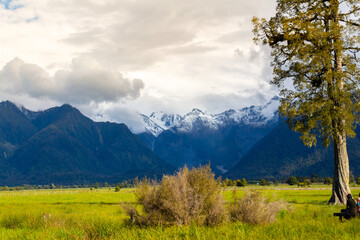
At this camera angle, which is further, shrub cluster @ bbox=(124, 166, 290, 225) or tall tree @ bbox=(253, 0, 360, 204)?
tall tree @ bbox=(253, 0, 360, 204)

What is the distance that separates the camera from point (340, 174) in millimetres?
30359

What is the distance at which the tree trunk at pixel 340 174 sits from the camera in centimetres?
2991

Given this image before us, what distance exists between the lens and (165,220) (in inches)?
575

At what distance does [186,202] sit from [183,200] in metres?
0.15

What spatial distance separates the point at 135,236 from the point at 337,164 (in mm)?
23470

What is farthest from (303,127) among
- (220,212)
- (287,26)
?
(220,212)

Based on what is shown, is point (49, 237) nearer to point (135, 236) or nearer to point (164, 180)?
point (135, 236)

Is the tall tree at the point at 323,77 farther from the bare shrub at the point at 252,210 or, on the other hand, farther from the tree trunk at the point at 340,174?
the bare shrub at the point at 252,210

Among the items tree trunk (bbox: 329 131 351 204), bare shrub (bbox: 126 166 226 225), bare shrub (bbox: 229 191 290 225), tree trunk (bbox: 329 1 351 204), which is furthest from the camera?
tree trunk (bbox: 329 131 351 204)

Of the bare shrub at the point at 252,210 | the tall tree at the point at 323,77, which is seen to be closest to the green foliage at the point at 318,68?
the tall tree at the point at 323,77

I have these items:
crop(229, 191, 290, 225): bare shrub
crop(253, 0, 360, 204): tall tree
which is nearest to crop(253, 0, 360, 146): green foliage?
crop(253, 0, 360, 204): tall tree

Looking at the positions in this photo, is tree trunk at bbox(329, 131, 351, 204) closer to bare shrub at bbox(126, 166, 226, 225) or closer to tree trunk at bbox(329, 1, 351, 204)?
tree trunk at bbox(329, 1, 351, 204)

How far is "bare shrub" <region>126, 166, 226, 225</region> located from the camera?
1446 cm

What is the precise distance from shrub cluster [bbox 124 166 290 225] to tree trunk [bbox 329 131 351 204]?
56.1 feet
